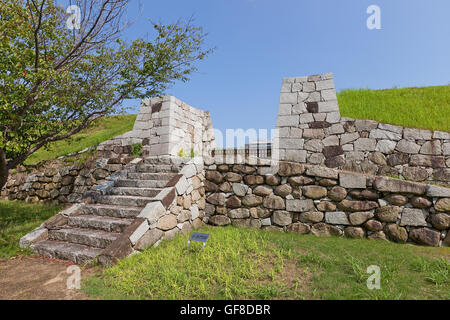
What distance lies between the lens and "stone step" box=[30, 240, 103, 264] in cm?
397

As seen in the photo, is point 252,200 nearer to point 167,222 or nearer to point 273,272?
point 167,222

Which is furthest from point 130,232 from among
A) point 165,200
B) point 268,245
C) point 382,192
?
point 382,192

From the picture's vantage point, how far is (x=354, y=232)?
488cm

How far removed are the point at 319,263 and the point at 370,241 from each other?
1.77 meters

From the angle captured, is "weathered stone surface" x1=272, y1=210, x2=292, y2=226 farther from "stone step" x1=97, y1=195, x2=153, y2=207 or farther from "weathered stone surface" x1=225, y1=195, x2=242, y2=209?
"stone step" x1=97, y1=195, x2=153, y2=207

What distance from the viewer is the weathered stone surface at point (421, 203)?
4.51m

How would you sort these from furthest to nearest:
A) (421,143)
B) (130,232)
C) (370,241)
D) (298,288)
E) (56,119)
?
(421,143) < (56,119) < (370,241) < (130,232) < (298,288)

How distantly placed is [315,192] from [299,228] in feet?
2.87

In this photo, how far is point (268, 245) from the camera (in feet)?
13.7

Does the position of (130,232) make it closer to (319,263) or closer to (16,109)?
(319,263)

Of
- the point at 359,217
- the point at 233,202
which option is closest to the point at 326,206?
the point at 359,217

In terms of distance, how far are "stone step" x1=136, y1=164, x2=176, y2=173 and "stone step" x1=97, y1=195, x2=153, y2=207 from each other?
1.24 m

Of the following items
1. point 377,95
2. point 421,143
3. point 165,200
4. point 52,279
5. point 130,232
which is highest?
point 377,95

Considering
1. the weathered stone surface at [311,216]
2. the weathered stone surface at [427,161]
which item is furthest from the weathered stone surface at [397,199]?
the weathered stone surface at [427,161]
